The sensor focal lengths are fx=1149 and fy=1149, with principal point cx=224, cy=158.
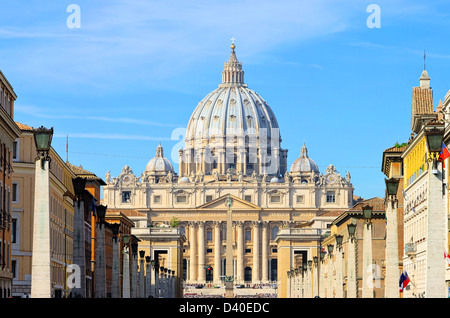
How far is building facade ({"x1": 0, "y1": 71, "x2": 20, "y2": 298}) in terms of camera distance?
49.8 meters

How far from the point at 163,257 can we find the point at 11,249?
12521 cm

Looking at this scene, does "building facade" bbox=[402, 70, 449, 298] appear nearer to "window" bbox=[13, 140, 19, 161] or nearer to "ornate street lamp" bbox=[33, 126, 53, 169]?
"window" bbox=[13, 140, 19, 161]

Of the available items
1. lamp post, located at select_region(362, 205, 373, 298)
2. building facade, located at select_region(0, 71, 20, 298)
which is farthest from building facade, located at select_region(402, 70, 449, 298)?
building facade, located at select_region(0, 71, 20, 298)

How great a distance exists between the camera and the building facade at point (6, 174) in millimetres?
49750

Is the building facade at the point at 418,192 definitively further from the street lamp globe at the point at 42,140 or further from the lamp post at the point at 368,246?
the street lamp globe at the point at 42,140

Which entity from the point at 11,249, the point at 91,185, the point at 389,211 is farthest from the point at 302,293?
the point at 389,211

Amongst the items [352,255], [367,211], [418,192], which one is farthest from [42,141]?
[418,192]

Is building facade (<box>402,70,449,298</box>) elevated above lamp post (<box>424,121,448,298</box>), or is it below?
above

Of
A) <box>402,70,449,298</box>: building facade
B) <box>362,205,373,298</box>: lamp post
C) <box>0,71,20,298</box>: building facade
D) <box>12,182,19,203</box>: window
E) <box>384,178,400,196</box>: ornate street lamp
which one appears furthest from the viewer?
<box>402,70,449,298</box>: building facade

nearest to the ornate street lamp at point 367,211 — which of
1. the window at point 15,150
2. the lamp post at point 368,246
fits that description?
the lamp post at point 368,246

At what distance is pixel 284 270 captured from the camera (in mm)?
180375

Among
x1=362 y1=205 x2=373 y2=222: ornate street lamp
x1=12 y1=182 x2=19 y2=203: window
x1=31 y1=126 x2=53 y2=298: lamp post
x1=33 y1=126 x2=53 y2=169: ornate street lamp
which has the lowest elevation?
x1=31 y1=126 x2=53 y2=298: lamp post
